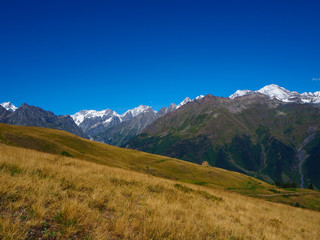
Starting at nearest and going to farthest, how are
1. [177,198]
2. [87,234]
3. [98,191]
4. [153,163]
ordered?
[87,234] < [98,191] < [177,198] < [153,163]

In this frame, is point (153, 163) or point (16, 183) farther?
point (153, 163)

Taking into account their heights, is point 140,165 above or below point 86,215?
below

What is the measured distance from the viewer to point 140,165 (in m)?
64.0

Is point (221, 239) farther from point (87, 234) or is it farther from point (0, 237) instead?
point (0, 237)

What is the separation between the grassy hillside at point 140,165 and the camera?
139 ft

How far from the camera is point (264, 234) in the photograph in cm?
839

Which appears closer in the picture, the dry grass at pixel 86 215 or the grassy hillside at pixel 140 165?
the dry grass at pixel 86 215

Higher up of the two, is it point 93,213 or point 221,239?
point 93,213

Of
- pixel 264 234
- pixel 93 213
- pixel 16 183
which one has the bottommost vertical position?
pixel 264 234

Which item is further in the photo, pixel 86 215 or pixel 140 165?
pixel 140 165

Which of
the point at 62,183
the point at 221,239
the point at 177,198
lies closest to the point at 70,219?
the point at 62,183

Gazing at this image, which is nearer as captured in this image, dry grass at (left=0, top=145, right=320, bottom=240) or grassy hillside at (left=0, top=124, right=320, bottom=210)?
dry grass at (left=0, top=145, right=320, bottom=240)

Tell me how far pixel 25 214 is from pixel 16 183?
1.70m

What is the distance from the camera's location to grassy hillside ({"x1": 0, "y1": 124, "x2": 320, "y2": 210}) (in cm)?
4236
